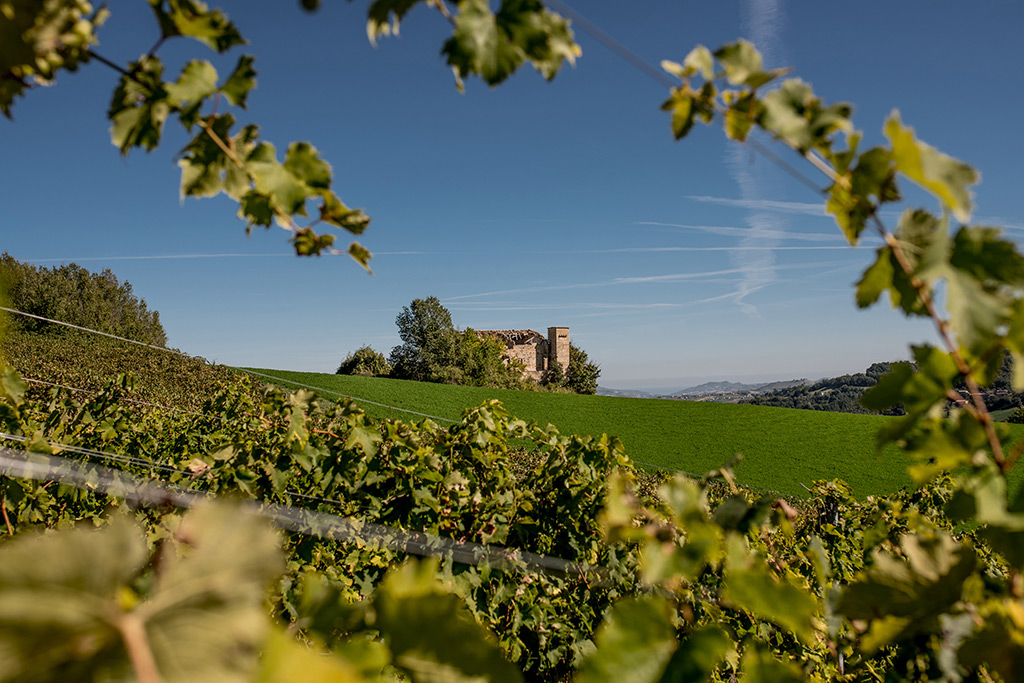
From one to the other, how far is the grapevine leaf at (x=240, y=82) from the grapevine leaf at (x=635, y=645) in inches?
33.1

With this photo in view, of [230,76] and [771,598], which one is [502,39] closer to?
[230,76]

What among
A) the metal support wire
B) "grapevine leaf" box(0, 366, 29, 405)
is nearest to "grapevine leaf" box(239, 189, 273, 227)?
"grapevine leaf" box(0, 366, 29, 405)

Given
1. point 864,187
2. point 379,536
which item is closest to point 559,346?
point 379,536

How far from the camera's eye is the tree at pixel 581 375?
144ft

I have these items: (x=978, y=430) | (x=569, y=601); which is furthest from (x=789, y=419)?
(x=978, y=430)

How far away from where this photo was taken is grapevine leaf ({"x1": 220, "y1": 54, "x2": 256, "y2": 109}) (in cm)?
77

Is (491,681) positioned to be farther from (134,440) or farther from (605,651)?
(134,440)

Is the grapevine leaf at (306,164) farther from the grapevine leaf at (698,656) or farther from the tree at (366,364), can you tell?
the tree at (366,364)

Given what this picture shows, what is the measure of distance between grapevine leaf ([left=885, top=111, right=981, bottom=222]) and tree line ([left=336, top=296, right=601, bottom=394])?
107ft

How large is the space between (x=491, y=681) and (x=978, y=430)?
2.03 feet

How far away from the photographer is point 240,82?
30.6 inches

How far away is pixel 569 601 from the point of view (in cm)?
252

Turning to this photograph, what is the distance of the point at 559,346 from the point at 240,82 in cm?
4627

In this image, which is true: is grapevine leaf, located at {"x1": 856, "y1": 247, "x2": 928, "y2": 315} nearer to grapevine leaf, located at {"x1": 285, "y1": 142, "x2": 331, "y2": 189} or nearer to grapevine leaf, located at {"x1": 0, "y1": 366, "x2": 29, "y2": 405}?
grapevine leaf, located at {"x1": 285, "y1": 142, "x2": 331, "y2": 189}
